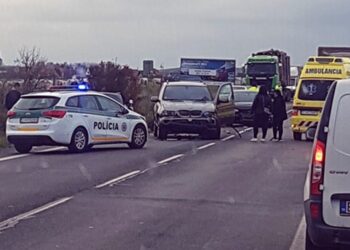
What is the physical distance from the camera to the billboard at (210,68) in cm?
6869

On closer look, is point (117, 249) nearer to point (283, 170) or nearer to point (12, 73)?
point (283, 170)

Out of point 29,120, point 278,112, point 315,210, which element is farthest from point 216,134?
point 315,210

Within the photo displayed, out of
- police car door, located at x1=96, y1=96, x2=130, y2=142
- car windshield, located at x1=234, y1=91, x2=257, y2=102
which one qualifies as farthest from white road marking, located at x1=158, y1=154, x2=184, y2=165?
car windshield, located at x1=234, y1=91, x2=257, y2=102

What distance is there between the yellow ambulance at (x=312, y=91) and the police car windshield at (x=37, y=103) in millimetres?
8889

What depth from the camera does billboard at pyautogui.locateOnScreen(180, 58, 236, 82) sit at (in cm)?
6869

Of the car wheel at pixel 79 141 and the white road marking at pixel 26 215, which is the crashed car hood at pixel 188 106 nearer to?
the car wheel at pixel 79 141

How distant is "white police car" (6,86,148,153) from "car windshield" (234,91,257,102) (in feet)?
45.2

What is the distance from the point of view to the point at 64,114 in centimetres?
2214

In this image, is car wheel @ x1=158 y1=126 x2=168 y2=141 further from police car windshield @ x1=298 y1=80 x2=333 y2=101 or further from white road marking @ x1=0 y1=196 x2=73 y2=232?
white road marking @ x1=0 y1=196 x2=73 y2=232

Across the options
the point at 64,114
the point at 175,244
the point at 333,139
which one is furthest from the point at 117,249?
the point at 64,114

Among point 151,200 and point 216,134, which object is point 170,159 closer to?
point 151,200

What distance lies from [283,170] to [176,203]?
578 centimetres

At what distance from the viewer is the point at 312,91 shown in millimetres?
28453


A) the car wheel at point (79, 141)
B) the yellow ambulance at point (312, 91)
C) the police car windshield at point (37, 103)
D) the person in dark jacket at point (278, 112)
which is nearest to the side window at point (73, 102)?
the police car windshield at point (37, 103)
